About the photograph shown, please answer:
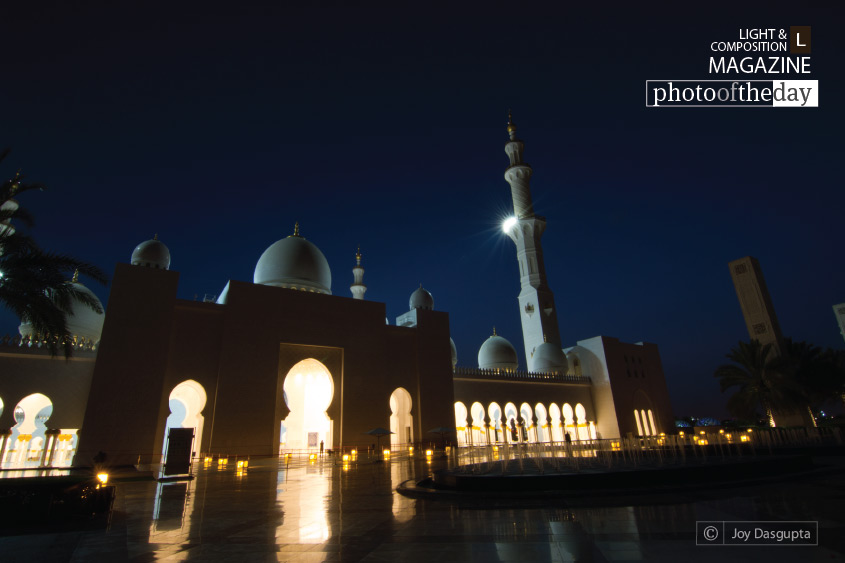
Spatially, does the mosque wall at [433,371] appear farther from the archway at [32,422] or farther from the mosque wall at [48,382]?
the archway at [32,422]

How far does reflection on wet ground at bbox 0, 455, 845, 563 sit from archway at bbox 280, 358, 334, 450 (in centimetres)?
1442

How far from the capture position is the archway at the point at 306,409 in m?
19.5

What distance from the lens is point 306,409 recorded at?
20.2 m

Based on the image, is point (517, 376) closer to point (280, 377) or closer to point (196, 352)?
point (280, 377)

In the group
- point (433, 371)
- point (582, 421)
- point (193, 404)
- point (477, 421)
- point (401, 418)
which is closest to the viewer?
point (193, 404)

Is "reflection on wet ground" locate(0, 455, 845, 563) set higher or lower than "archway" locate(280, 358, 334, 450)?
lower

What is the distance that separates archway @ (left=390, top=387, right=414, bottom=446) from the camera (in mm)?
18438

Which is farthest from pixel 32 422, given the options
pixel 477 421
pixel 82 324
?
pixel 477 421

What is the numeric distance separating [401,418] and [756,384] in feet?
50.6

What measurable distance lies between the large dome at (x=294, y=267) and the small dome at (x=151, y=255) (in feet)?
12.0

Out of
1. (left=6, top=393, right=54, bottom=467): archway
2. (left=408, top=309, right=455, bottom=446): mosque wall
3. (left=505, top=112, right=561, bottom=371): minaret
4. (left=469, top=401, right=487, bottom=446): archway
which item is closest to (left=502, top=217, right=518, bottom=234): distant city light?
(left=505, top=112, right=561, bottom=371): minaret

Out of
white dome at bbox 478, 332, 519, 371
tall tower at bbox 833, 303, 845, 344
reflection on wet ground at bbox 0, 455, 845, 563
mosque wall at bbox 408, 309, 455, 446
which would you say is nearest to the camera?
reflection on wet ground at bbox 0, 455, 845, 563

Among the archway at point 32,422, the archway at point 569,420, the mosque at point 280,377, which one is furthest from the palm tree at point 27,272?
the archway at point 569,420

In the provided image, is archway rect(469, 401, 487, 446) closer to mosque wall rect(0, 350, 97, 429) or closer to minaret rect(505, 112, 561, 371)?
minaret rect(505, 112, 561, 371)
